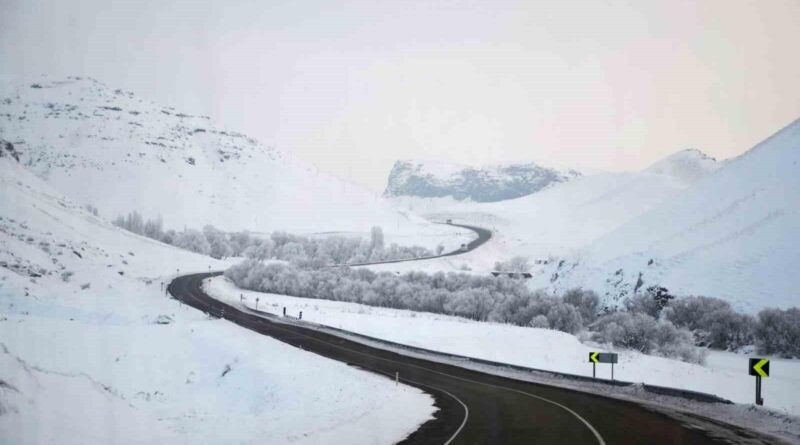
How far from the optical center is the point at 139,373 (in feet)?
104

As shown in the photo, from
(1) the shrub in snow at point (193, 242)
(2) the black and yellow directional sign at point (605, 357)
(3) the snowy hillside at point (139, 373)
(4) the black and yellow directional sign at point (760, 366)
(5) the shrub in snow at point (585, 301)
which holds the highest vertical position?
(1) the shrub in snow at point (193, 242)

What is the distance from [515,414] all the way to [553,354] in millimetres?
20747

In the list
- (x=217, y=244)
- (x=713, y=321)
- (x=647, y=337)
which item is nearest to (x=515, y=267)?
(x=217, y=244)

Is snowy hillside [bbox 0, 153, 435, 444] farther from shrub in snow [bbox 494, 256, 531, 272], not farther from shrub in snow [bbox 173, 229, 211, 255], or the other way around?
shrub in snow [bbox 494, 256, 531, 272]

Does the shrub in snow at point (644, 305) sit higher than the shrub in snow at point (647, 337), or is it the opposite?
the shrub in snow at point (644, 305)

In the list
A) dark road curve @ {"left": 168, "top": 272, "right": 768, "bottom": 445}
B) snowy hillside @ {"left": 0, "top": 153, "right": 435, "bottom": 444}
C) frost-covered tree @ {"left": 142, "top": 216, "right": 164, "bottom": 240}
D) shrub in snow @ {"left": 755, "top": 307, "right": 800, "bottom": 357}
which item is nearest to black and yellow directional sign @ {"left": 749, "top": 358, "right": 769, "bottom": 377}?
dark road curve @ {"left": 168, "top": 272, "right": 768, "bottom": 445}

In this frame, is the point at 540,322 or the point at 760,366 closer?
the point at 760,366

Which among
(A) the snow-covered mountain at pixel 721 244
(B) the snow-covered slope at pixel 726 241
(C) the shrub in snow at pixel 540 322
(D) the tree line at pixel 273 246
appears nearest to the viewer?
(C) the shrub in snow at pixel 540 322

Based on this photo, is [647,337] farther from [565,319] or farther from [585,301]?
[585,301]

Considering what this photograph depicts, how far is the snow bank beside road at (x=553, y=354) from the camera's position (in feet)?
106

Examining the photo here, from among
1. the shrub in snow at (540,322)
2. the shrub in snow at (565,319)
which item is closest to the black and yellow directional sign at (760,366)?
the shrub in snow at (540,322)

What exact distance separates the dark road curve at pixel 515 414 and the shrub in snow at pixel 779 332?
86.7 ft

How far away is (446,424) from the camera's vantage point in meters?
18.3

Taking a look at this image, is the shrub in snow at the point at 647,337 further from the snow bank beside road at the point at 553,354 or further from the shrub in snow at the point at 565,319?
the shrub in snow at the point at 565,319
